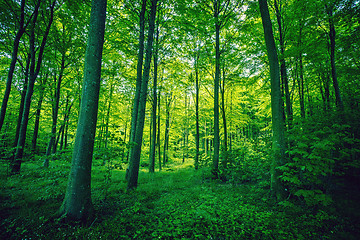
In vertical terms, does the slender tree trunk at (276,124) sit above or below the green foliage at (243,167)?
above

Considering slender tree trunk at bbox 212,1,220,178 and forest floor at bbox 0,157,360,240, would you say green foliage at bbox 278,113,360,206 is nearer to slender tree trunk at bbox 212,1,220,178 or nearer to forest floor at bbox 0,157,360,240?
forest floor at bbox 0,157,360,240

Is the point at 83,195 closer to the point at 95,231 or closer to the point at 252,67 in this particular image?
the point at 95,231

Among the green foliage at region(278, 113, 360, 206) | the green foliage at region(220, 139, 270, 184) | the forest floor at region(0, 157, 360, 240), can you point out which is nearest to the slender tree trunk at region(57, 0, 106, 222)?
the forest floor at region(0, 157, 360, 240)

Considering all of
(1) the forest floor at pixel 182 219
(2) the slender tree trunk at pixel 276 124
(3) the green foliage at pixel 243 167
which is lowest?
(1) the forest floor at pixel 182 219

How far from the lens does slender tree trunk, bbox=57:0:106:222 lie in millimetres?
3336

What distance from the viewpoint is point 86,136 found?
11.3 feet

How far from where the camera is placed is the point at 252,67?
→ 9.46m

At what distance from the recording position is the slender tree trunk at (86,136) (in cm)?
334

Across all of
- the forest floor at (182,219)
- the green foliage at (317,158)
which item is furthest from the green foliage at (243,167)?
the forest floor at (182,219)

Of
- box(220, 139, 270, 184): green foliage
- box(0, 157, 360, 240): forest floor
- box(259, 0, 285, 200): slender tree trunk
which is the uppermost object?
box(259, 0, 285, 200): slender tree trunk

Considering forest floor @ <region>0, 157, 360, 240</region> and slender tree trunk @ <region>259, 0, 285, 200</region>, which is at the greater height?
slender tree trunk @ <region>259, 0, 285, 200</region>

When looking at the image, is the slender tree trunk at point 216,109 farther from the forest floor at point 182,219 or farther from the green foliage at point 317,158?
the green foliage at point 317,158

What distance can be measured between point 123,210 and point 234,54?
1096 cm

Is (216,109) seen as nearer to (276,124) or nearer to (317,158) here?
(276,124)
